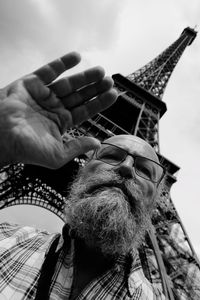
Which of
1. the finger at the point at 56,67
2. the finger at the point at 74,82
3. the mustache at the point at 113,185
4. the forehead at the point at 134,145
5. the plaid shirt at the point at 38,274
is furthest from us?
the forehead at the point at 134,145

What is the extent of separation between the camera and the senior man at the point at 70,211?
1.65 m

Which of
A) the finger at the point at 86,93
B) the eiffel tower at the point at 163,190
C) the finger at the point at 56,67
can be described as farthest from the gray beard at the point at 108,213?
the eiffel tower at the point at 163,190

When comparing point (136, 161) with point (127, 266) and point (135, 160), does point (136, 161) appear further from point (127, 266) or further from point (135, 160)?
point (127, 266)

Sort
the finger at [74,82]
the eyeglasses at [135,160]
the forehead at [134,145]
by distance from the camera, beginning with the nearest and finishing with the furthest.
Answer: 1. the finger at [74,82]
2. the eyeglasses at [135,160]
3. the forehead at [134,145]

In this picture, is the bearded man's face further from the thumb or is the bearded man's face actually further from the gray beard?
the thumb

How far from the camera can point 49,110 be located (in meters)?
1.90

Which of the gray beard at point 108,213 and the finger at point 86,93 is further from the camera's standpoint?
the gray beard at point 108,213

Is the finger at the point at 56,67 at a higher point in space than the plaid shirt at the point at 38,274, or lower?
higher

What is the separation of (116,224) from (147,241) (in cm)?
1010

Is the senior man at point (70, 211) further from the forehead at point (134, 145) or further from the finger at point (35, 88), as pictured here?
the forehead at point (134, 145)

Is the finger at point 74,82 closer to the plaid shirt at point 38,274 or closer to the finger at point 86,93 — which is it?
the finger at point 86,93

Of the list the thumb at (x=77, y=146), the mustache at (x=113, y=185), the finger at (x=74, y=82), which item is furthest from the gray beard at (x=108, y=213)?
the finger at (x=74, y=82)

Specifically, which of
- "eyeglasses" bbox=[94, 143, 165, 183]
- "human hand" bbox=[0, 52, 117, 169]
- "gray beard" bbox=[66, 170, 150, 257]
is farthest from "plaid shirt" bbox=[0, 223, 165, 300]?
"eyeglasses" bbox=[94, 143, 165, 183]

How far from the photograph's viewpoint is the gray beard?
7.05 ft
